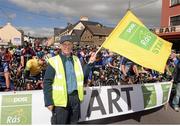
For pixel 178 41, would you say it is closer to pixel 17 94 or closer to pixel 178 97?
pixel 178 97

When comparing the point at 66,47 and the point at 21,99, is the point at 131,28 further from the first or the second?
the point at 21,99

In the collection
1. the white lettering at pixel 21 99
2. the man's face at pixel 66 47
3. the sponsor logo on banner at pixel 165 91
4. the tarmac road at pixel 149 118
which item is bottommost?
the tarmac road at pixel 149 118

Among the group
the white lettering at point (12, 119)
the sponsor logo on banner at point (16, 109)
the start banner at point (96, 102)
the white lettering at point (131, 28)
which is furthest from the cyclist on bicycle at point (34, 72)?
the white lettering at point (131, 28)

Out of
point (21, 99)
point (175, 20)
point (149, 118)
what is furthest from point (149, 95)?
point (175, 20)

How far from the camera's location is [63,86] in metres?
4.73

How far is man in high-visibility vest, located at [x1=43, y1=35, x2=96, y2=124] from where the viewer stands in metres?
4.73

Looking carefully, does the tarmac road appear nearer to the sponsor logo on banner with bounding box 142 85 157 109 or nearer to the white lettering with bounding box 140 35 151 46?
the sponsor logo on banner with bounding box 142 85 157 109

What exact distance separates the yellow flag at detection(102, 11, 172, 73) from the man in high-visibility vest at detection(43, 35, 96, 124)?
1850 mm

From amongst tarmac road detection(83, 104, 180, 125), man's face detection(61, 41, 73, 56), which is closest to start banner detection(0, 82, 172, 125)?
tarmac road detection(83, 104, 180, 125)

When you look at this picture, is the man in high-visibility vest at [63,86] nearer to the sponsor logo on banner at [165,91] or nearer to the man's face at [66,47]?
the man's face at [66,47]

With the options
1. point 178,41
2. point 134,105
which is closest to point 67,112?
point 134,105

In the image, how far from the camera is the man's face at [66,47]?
15.5ft

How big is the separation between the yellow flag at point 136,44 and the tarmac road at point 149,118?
156 cm

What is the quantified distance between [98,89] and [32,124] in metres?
1.81
